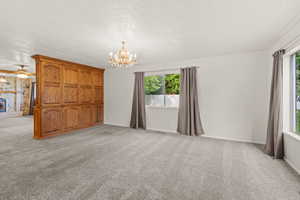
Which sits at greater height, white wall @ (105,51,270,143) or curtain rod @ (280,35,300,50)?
curtain rod @ (280,35,300,50)

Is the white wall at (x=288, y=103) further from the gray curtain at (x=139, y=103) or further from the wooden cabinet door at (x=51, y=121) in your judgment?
the wooden cabinet door at (x=51, y=121)

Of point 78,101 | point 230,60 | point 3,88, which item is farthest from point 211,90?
point 3,88

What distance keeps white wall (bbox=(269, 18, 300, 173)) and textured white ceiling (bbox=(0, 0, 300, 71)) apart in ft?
0.50

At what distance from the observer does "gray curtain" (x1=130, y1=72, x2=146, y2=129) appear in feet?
16.6

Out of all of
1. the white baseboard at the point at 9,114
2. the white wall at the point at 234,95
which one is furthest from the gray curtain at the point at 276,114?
the white baseboard at the point at 9,114

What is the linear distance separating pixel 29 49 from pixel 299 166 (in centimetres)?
609

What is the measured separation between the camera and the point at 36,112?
3.96m

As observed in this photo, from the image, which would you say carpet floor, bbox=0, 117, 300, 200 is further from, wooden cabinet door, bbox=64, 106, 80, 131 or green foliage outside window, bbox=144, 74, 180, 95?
green foliage outside window, bbox=144, 74, 180, 95

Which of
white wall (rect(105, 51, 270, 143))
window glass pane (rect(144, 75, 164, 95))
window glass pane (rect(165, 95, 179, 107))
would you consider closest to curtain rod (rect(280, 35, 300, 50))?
white wall (rect(105, 51, 270, 143))

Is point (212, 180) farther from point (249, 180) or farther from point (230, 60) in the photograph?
point (230, 60)

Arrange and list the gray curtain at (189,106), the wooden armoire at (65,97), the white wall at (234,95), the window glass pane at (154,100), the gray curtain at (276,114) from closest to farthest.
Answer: the gray curtain at (276,114)
the white wall at (234,95)
the wooden armoire at (65,97)
the gray curtain at (189,106)
the window glass pane at (154,100)

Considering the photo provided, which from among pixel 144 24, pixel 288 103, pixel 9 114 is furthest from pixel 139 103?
pixel 9 114

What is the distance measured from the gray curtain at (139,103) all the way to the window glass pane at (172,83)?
95 cm

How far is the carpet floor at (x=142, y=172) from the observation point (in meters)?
1.71
